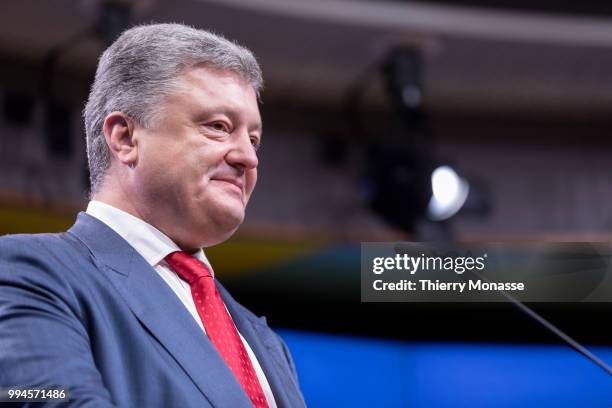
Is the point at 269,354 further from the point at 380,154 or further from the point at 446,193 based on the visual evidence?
the point at 446,193

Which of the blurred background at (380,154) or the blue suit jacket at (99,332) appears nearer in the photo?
the blue suit jacket at (99,332)

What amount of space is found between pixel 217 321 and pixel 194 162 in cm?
21

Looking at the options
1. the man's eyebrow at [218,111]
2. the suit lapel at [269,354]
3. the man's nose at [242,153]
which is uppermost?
the man's eyebrow at [218,111]

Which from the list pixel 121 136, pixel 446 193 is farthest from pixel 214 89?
pixel 446 193

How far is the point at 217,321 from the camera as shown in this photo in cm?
117

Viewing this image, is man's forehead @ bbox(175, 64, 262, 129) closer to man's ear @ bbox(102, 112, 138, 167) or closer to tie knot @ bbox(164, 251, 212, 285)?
man's ear @ bbox(102, 112, 138, 167)

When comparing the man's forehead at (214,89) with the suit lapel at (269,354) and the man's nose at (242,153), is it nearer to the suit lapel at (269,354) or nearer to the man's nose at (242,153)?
the man's nose at (242,153)

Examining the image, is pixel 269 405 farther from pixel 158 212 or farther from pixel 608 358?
pixel 608 358

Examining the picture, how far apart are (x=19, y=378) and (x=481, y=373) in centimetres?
255

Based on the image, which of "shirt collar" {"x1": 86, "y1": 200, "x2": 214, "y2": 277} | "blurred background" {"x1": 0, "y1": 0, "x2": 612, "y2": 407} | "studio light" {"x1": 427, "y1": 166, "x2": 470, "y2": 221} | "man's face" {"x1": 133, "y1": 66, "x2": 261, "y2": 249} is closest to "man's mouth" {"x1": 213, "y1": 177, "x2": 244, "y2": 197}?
"man's face" {"x1": 133, "y1": 66, "x2": 261, "y2": 249}

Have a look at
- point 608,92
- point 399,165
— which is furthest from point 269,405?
point 608,92

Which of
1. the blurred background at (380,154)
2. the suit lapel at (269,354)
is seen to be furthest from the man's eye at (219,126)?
the blurred background at (380,154)

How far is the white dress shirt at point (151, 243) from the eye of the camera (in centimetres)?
118

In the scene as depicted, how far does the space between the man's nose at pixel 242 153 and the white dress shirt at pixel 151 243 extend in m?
0.14
